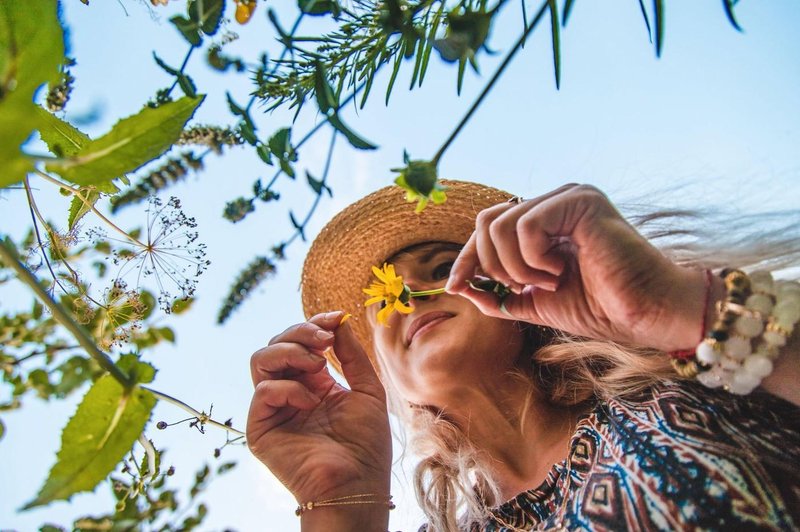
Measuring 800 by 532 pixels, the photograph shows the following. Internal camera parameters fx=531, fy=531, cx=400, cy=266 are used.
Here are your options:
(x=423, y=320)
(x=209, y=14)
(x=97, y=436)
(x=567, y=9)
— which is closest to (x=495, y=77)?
(x=567, y=9)

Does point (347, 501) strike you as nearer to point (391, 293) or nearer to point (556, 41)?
point (391, 293)

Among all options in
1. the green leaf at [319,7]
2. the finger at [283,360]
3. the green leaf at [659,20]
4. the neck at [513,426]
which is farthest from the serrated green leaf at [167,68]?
the neck at [513,426]

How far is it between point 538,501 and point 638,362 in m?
0.38

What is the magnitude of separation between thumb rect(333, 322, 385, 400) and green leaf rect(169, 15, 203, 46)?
0.74 metres

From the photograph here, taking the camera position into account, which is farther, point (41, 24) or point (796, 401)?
point (796, 401)

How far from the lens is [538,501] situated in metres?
1.18

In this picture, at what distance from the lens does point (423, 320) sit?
4.52 ft

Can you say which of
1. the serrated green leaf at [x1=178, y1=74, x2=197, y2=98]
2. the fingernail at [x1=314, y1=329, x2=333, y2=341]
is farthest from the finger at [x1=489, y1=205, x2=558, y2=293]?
the serrated green leaf at [x1=178, y1=74, x2=197, y2=98]

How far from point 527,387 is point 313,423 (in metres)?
0.63

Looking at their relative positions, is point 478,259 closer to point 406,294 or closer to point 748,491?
point 406,294

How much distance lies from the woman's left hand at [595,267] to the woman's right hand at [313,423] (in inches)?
13.6

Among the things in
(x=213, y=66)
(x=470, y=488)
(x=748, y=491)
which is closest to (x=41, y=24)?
(x=213, y=66)

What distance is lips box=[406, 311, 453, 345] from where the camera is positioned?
137 centimetres

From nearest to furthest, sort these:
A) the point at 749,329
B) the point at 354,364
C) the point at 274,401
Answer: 1. the point at 749,329
2. the point at 274,401
3. the point at 354,364
